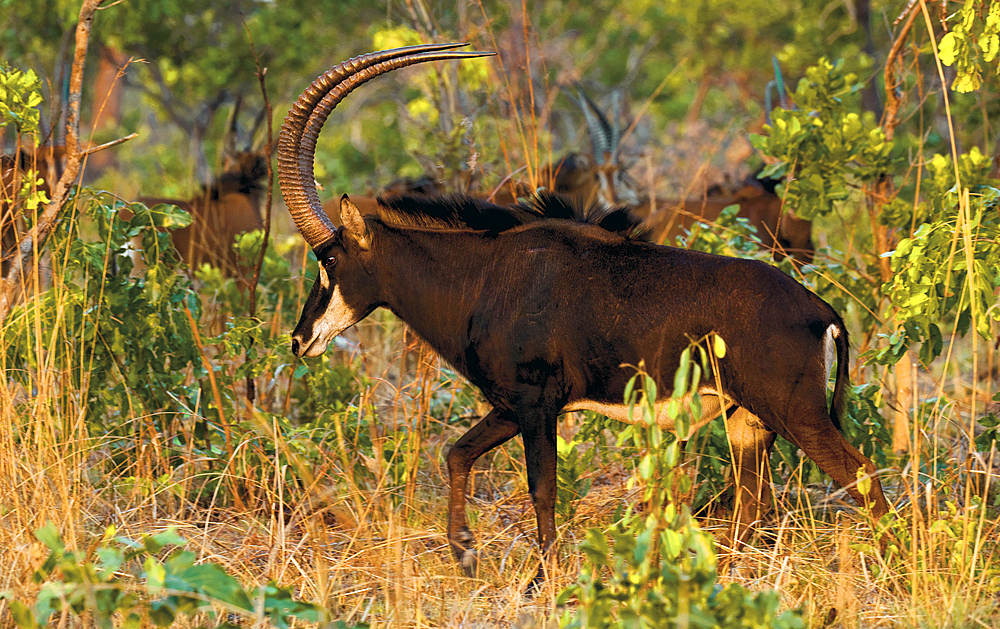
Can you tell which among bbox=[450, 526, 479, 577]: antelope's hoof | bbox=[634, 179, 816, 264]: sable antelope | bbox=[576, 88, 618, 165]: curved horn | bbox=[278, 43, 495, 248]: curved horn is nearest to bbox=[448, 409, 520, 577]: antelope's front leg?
bbox=[450, 526, 479, 577]: antelope's hoof

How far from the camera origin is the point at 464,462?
4.06m

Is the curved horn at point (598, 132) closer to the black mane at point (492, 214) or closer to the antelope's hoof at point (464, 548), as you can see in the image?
the black mane at point (492, 214)

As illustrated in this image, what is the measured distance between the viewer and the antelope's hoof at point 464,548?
3.93 meters

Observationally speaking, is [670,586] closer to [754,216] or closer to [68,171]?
[68,171]

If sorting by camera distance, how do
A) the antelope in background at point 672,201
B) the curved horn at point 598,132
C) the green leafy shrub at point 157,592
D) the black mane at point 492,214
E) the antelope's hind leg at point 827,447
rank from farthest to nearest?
the curved horn at point 598,132
the antelope in background at point 672,201
the black mane at point 492,214
the antelope's hind leg at point 827,447
the green leafy shrub at point 157,592

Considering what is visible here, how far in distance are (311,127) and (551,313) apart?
128 cm

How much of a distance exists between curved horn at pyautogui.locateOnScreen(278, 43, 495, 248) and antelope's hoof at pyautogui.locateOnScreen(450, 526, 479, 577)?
1.29 meters

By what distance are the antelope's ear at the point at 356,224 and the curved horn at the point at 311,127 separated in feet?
0.42

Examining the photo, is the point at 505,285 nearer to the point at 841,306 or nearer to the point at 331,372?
the point at 331,372

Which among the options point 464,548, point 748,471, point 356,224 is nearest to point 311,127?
point 356,224

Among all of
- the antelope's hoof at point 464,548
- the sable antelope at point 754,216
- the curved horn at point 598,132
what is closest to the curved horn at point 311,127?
the antelope's hoof at point 464,548

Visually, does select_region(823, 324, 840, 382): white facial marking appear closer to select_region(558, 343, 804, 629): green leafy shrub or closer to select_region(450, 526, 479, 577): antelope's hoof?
select_region(558, 343, 804, 629): green leafy shrub

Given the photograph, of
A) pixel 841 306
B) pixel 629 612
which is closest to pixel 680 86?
pixel 841 306

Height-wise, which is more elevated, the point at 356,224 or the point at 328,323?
the point at 356,224
